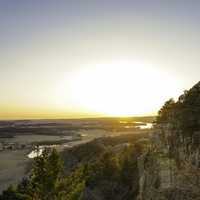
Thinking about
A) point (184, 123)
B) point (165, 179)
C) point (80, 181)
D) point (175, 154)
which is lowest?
point (80, 181)

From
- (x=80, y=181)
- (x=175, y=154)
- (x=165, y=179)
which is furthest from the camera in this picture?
(x=80, y=181)

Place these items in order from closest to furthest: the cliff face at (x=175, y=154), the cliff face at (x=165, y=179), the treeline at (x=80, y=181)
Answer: the cliff face at (x=165, y=179) → the cliff face at (x=175, y=154) → the treeline at (x=80, y=181)

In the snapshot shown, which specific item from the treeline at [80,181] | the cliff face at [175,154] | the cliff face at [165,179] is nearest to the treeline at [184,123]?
the cliff face at [175,154]

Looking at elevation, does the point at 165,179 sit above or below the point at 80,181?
above

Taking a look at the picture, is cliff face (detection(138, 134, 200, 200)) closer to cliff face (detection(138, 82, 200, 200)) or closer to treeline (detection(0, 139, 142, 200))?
cliff face (detection(138, 82, 200, 200))

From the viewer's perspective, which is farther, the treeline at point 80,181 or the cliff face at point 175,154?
the treeline at point 80,181

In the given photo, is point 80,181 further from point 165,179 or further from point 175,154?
point 165,179

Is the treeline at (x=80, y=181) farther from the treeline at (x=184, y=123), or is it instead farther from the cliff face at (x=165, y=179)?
the treeline at (x=184, y=123)

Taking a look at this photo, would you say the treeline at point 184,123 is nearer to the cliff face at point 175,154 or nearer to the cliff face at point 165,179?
the cliff face at point 175,154

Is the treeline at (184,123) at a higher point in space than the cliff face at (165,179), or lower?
higher

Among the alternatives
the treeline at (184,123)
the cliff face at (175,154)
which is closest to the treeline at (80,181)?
the cliff face at (175,154)

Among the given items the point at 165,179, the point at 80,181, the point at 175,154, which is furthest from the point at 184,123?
the point at 80,181

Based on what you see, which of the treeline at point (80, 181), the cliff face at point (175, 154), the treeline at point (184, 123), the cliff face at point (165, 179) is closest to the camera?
the cliff face at point (165, 179)

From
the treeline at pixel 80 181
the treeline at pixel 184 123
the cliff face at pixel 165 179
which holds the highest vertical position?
the treeline at pixel 184 123
